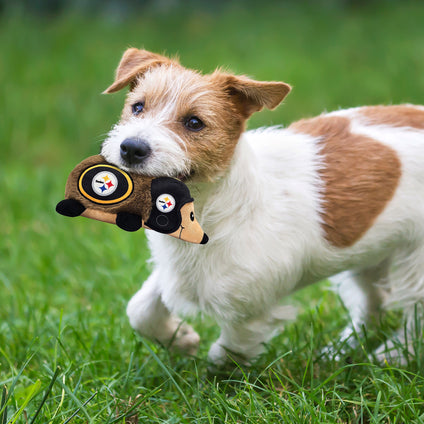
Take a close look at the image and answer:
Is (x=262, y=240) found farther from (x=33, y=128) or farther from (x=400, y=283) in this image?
(x=33, y=128)

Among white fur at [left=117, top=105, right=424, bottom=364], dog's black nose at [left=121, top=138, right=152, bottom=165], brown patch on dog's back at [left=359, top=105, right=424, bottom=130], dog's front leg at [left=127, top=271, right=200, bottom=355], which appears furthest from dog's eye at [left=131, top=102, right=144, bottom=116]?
brown patch on dog's back at [left=359, top=105, right=424, bottom=130]

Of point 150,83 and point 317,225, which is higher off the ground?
point 150,83

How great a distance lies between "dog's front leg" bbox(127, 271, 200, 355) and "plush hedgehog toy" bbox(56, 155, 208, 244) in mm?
731

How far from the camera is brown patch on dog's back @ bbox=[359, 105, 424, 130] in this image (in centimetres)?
331

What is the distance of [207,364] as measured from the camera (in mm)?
3299

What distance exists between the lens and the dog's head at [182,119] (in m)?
2.54

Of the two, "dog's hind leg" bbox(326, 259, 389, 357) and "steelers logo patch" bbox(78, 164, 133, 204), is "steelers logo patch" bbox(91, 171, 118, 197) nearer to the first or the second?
"steelers logo patch" bbox(78, 164, 133, 204)

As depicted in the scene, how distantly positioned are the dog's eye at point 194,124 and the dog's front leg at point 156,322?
2.95 feet

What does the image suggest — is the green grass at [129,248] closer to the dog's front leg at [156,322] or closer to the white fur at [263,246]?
the dog's front leg at [156,322]

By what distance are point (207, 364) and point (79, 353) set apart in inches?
27.4

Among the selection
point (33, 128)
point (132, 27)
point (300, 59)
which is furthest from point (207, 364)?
point (132, 27)

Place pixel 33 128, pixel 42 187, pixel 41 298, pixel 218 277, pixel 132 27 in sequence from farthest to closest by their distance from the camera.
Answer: pixel 132 27 → pixel 33 128 → pixel 42 187 → pixel 41 298 → pixel 218 277

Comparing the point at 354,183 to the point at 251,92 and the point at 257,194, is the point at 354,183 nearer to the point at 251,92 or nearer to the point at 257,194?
the point at 257,194

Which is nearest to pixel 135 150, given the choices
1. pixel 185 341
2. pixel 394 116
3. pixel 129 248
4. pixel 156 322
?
pixel 156 322
